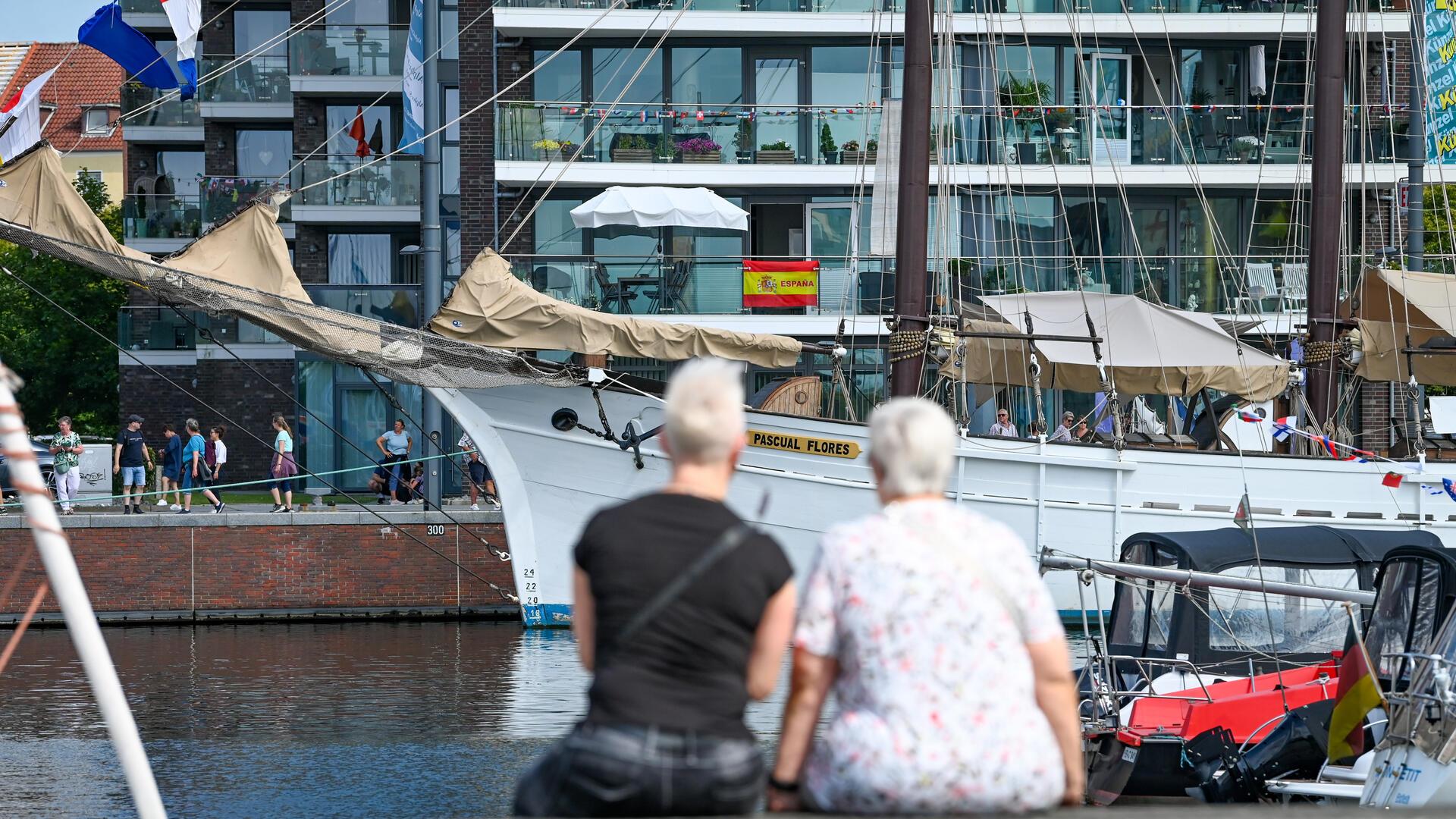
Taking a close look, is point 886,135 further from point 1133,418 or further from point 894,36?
point 894,36

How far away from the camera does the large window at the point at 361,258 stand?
38250 millimetres

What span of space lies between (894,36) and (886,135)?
8.27 metres

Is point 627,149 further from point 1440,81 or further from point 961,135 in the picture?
point 1440,81

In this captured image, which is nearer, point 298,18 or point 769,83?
point 769,83

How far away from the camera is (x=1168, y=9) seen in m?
31.2

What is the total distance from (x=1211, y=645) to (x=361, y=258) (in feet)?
94.2

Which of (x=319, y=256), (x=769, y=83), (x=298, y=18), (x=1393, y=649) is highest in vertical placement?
(x=298, y=18)

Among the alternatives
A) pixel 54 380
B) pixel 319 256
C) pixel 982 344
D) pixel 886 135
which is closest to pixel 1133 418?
pixel 982 344

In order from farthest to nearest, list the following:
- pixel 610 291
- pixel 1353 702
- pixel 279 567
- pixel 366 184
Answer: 1. pixel 366 184
2. pixel 610 291
3. pixel 279 567
4. pixel 1353 702

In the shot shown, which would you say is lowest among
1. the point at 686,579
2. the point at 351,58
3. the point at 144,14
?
the point at 686,579

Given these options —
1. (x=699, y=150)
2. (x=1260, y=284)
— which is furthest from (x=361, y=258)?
(x=1260, y=284)

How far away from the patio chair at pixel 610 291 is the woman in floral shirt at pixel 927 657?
2481 cm

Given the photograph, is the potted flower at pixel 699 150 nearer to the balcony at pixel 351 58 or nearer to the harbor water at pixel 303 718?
the balcony at pixel 351 58

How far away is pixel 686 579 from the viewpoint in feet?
12.7
